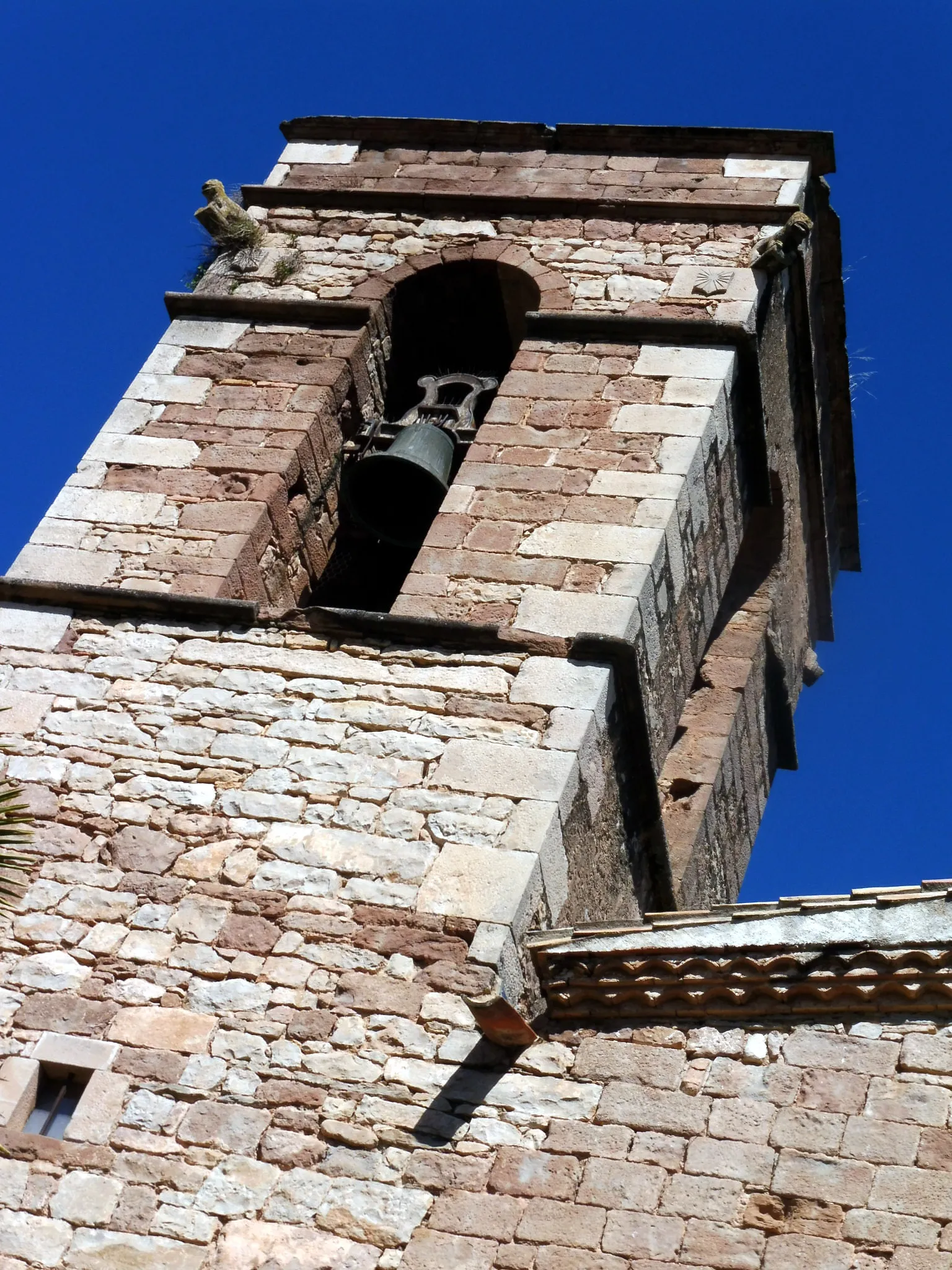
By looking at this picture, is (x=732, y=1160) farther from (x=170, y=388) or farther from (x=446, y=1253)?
(x=170, y=388)

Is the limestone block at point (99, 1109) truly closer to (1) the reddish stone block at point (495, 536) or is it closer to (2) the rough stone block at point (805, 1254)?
(2) the rough stone block at point (805, 1254)

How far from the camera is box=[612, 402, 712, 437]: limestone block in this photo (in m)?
7.55

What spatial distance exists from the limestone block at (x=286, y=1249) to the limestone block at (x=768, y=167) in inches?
221

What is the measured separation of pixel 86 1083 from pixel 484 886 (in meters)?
1.34

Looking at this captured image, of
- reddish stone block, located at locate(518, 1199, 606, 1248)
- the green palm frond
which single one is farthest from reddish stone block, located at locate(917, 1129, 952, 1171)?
the green palm frond

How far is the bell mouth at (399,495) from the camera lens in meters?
7.89

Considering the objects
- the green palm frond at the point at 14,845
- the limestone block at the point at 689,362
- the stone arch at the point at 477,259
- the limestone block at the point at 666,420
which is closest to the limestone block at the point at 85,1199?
the green palm frond at the point at 14,845

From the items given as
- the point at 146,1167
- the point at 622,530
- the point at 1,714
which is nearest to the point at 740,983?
the point at 146,1167

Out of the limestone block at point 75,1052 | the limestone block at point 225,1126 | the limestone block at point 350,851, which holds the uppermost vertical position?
the limestone block at point 350,851

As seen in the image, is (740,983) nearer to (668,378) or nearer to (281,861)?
(281,861)

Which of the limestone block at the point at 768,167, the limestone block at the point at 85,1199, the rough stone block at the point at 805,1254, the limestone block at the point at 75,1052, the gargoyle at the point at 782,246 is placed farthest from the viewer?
the limestone block at the point at 768,167

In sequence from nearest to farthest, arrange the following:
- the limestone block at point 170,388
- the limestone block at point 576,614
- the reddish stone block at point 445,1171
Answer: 1. the reddish stone block at point 445,1171
2. the limestone block at point 576,614
3. the limestone block at point 170,388

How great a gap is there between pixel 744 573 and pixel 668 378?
5.73 ft

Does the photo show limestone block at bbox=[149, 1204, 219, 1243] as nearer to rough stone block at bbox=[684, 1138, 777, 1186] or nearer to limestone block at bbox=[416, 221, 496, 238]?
rough stone block at bbox=[684, 1138, 777, 1186]
